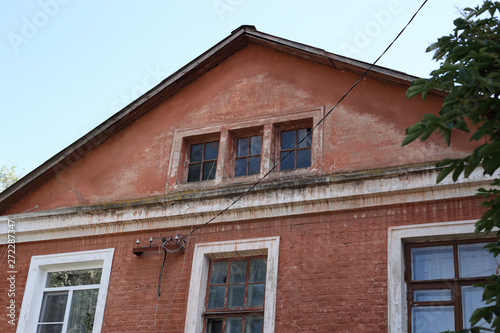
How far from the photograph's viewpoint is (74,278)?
478 inches

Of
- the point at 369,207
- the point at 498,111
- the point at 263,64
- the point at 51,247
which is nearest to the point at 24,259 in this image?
the point at 51,247

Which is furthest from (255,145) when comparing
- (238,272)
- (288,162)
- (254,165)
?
(238,272)

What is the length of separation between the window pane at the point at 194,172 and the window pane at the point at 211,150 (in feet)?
0.66

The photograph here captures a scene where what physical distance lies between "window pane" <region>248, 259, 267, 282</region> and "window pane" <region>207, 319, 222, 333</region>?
2.66 ft

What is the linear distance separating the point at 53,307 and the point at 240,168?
4161 mm

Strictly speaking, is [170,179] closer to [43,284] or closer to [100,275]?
[100,275]

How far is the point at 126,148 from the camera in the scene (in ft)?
41.9

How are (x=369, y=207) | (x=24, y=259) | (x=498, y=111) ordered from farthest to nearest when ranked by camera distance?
(x=24, y=259) < (x=369, y=207) < (x=498, y=111)

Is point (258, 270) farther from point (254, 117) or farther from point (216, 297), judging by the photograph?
point (254, 117)

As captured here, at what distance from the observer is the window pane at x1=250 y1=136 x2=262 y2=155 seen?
11.7m

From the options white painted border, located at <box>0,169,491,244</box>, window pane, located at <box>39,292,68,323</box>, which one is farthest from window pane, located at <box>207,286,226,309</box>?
window pane, located at <box>39,292,68,323</box>

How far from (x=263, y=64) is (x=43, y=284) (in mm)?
5631

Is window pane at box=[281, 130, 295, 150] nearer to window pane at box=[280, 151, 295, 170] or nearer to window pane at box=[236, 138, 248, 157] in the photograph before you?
window pane at box=[280, 151, 295, 170]

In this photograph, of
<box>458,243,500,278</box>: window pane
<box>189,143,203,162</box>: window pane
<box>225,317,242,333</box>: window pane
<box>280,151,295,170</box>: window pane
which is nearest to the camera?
<box>458,243,500,278</box>: window pane
